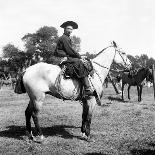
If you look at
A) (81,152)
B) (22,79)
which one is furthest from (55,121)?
(81,152)

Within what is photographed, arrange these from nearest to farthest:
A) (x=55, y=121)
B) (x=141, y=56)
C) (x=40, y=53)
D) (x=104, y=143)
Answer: (x=104, y=143) < (x=55, y=121) < (x=40, y=53) < (x=141, y=56)

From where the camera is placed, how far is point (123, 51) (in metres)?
11.7

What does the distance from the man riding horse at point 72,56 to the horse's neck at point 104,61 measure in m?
0.87

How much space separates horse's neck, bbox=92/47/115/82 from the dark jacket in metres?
1.01

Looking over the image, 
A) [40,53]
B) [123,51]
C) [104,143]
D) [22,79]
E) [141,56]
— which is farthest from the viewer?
[141,56]

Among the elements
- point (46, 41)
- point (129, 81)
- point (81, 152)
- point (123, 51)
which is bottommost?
point (81, 152)

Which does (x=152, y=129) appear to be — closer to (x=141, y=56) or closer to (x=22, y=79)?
(x=22, y=79)

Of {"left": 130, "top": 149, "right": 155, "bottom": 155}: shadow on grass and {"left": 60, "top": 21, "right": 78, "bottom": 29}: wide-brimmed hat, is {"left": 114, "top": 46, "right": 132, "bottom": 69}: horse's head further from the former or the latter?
{"left": 130, "top": 149, "right": 155, "bottom": 155}: shadow on grass

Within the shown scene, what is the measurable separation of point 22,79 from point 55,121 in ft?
13.2

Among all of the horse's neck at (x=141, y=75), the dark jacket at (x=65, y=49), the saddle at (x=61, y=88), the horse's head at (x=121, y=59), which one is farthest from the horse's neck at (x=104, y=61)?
the horse's neck at (x=141, y=75)

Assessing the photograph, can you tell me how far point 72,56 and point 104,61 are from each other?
1418mm

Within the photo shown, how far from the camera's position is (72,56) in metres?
10.6

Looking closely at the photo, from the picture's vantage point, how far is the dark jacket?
10.4 metres

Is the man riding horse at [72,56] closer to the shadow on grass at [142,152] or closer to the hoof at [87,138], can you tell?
the hoof at [87,138]
